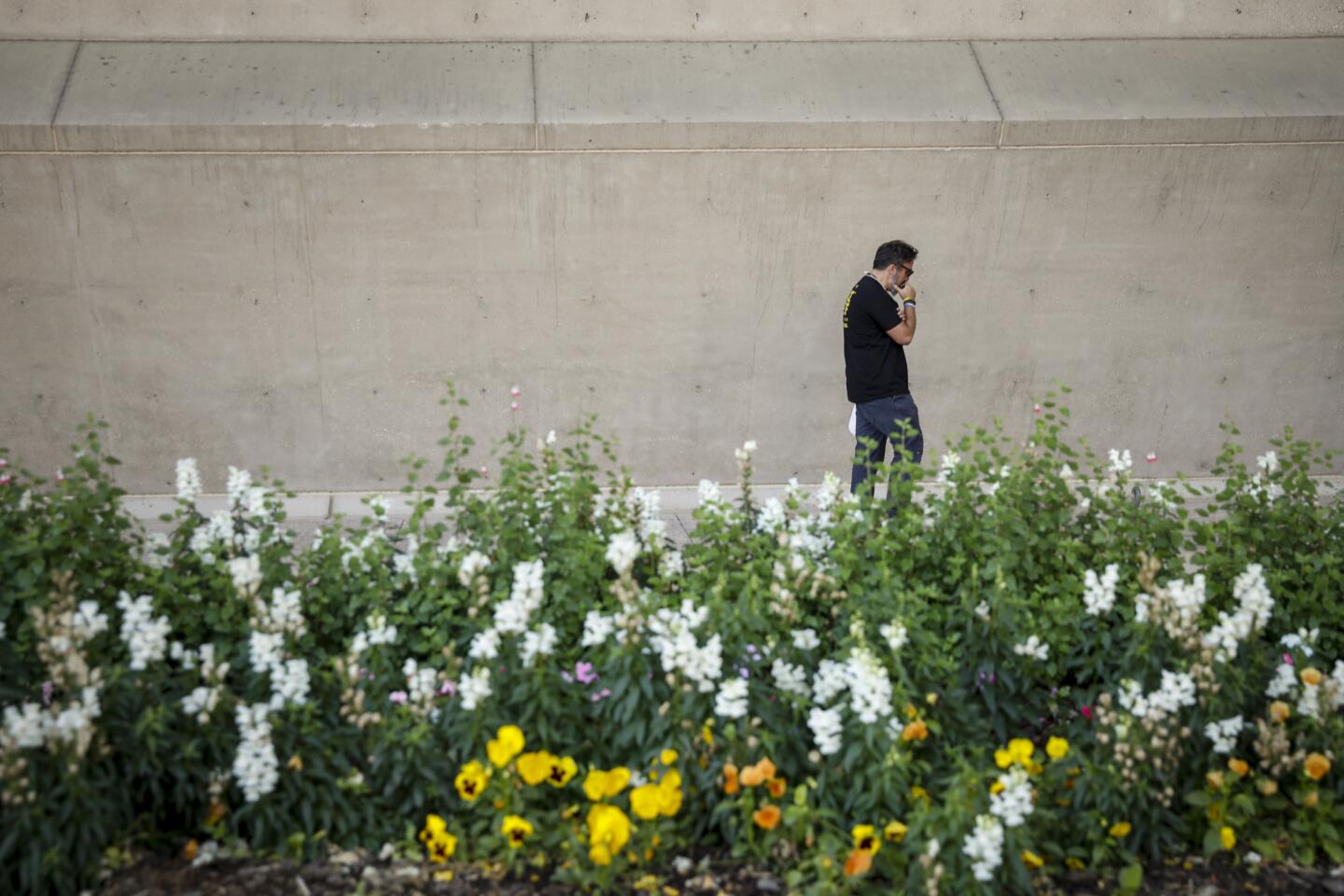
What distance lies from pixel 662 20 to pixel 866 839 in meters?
5.15

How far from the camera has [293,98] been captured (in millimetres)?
6957

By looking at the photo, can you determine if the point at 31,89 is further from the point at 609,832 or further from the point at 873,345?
the point at 609,832

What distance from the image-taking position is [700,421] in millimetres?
7641

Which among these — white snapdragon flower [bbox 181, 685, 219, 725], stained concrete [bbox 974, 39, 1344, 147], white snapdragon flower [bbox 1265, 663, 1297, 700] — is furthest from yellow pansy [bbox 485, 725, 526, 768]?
stained concrete [bbox 974, 39, 1344, 147]

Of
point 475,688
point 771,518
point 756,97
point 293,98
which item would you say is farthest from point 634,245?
point 475,688

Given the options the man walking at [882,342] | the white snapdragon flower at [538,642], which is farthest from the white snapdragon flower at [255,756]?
the man walking at [882,342]

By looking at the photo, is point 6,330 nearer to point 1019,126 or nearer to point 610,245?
point 610,245

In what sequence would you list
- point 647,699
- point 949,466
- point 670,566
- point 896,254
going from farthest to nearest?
point 896,254
point 949,466
point 670,566
point 647,699

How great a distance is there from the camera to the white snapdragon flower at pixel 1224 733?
3605 millimetres

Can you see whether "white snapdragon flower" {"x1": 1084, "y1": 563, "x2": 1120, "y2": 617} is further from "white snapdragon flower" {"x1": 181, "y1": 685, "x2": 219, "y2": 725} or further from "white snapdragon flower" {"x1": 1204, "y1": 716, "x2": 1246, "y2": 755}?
"white snapdragon flower" {"x1": 181, "y1": 685, "x2": 219, "y2": 725}

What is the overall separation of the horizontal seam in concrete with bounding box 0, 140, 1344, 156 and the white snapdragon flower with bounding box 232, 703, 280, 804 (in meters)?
4.22

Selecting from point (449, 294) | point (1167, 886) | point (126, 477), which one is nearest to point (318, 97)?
point (449, 294)

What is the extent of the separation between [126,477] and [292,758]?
452 centimetres

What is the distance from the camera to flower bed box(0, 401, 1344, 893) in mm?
3383
